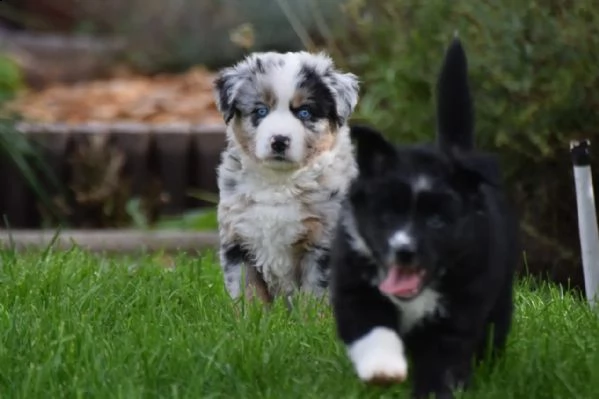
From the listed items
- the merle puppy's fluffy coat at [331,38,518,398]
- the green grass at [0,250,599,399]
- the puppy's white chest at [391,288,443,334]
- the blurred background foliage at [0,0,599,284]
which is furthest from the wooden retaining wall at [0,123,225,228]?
the puppy's white chest at [391,288,443,334]

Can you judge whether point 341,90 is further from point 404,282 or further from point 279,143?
point 404,282

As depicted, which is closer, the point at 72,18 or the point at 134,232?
the point at 134,232

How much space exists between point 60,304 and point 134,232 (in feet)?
11.8

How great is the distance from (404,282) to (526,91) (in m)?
3.41

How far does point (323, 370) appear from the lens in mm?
4594

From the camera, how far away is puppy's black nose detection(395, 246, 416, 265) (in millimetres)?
3979

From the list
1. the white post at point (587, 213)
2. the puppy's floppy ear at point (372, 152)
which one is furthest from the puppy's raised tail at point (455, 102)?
the white post at point (587, 213)

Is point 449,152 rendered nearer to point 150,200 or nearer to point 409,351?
point 409,351

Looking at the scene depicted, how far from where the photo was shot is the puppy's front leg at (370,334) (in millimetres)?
4055

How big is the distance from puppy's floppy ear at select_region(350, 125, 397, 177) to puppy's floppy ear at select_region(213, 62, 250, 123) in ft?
5.33

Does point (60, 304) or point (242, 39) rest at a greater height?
point (242, 39)

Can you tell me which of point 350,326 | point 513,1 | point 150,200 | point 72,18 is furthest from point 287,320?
point 72,18

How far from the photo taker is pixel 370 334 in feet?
13.8

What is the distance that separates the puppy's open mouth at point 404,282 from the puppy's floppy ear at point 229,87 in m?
1.94
